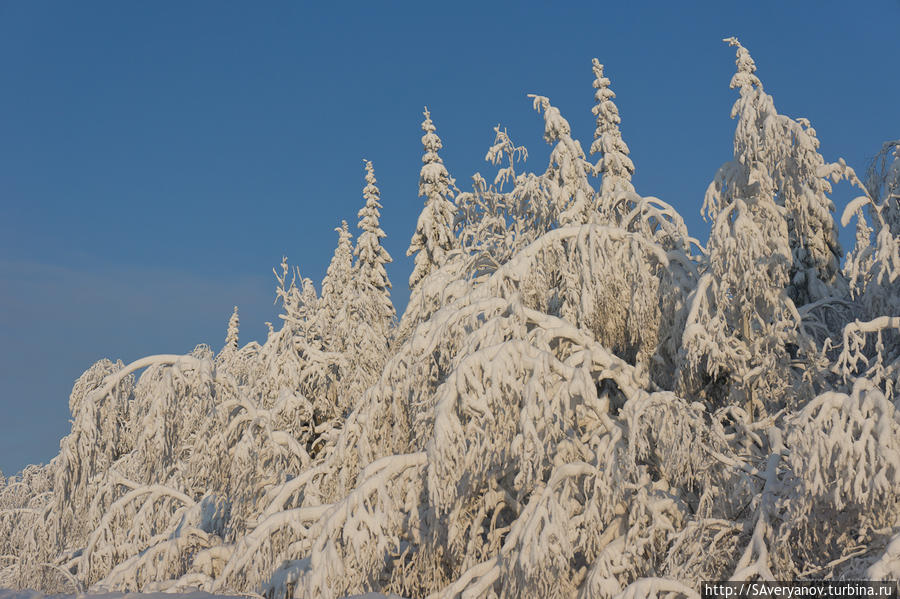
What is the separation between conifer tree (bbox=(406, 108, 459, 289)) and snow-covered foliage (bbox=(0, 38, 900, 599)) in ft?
34.2

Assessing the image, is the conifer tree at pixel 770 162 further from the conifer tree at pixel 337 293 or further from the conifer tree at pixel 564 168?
the conifer tree at pixel 337 293

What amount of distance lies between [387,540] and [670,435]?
3380mm

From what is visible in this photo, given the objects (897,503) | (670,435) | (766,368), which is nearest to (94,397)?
(670,435)

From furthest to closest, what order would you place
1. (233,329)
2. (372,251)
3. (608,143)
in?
(233,329), (372,251), (608,143)

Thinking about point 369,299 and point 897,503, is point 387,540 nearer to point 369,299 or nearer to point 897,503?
point 897,503

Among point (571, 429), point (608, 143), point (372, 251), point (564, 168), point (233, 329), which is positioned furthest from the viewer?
point (233, 329)

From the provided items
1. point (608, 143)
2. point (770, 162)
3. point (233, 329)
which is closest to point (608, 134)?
point (608, 143)

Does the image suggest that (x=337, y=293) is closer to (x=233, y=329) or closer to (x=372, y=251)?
(x=372, y=251)

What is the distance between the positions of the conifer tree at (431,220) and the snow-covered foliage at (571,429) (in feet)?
34.2

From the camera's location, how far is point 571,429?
9.39m

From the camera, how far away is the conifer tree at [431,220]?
25.8 m

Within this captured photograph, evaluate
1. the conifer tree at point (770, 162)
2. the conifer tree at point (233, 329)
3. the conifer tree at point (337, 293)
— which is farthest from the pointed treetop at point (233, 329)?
the conifer tree at point (770, 162)

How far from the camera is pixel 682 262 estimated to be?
11742mm

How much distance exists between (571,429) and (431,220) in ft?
56.5
